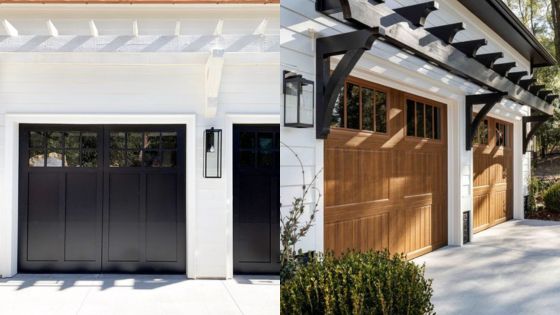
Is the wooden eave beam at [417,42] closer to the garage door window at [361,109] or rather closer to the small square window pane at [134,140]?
the garage door window at [361,109]

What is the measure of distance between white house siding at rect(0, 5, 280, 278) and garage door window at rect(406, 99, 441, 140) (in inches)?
40.4

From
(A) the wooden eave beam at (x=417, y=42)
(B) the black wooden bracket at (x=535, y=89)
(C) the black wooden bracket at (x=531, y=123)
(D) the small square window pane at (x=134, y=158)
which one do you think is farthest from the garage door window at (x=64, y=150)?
(C) the black wooden bracket at (x=531, y=123)

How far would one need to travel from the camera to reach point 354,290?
1574mm

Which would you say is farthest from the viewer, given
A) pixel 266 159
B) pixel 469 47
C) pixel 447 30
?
pixel 469 47

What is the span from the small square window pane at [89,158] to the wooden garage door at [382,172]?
5.78 ft

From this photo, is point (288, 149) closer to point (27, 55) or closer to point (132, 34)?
point (132, 34)

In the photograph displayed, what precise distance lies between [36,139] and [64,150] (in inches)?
11.7

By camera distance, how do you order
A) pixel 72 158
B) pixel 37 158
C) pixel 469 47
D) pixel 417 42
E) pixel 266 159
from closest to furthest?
pixel 417 42 → pixel 266 159 → pixel 469 47 → pixel 37 158 → pixel 72 158

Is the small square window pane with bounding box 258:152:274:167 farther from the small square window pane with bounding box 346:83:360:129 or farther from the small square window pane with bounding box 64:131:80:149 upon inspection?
the small square window pane with bounding box 64:131:80:149

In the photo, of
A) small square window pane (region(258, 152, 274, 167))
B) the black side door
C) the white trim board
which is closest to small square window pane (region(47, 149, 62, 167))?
the white trim board

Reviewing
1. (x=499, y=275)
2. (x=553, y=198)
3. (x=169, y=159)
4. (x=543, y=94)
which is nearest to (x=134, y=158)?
(x=169, y=159)

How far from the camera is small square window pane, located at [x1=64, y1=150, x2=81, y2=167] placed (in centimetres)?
317

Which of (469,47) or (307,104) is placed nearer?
(307,104)

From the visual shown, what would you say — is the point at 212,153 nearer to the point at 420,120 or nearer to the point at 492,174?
the point at 420,120
